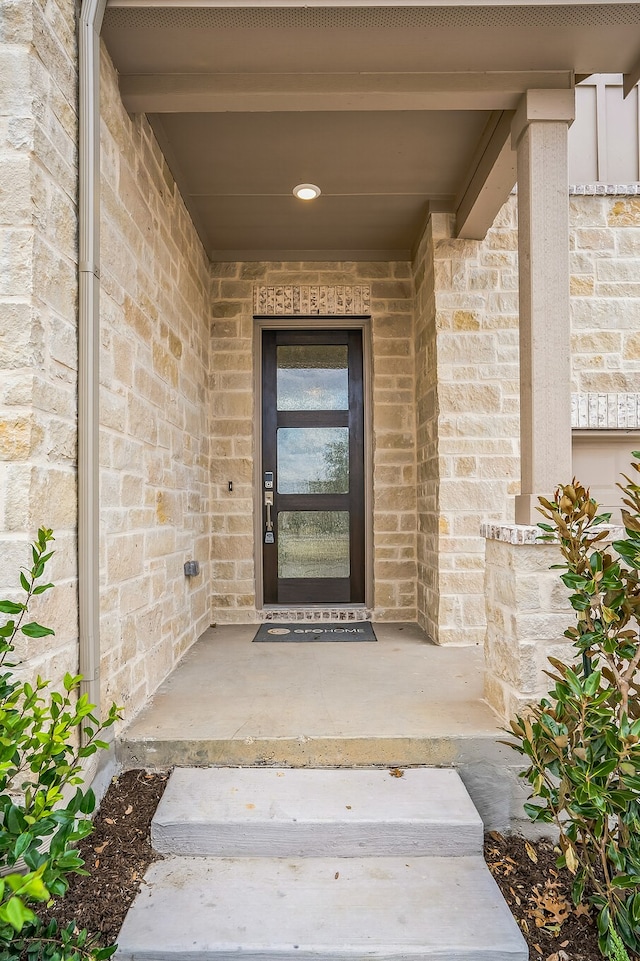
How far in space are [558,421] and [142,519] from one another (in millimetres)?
1810

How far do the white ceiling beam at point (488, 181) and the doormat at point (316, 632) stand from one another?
2.54 metres

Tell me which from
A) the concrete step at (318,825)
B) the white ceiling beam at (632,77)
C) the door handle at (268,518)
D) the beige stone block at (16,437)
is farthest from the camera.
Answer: the door handle at (268,518)

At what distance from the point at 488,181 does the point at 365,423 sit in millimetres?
1781

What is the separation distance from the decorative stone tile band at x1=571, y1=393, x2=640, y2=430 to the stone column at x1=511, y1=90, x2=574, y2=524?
1.39m

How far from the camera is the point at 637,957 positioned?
1521 mm

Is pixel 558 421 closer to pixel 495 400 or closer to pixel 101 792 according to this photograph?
pixel 495 400

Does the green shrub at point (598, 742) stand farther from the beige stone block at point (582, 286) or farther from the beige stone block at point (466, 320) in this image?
the beige stone block at point (582, 286)

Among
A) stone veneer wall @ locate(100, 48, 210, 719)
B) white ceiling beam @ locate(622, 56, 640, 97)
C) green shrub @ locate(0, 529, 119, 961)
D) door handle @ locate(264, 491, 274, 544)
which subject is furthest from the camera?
door handle @ locate(264, 491, 274, 544)

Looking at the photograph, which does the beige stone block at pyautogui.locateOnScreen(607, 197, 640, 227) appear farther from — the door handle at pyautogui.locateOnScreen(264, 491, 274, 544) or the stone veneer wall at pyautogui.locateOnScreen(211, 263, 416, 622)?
the door handle at pyautogui.locateOnScreen(264, 491, 274, 544)

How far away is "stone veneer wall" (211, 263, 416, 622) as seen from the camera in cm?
415

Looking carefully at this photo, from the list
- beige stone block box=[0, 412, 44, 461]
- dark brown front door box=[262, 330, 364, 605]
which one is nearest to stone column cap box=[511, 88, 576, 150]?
dark brown front door box=[262, 330, 364, 605]

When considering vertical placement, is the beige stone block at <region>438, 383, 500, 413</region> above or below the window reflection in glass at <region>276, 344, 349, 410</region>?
below

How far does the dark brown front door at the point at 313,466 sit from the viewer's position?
431 centimetres

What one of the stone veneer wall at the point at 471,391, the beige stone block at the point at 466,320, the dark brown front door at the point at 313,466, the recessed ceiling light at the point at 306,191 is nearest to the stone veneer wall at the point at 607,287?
the stone veneer wall at the point at 471,391
